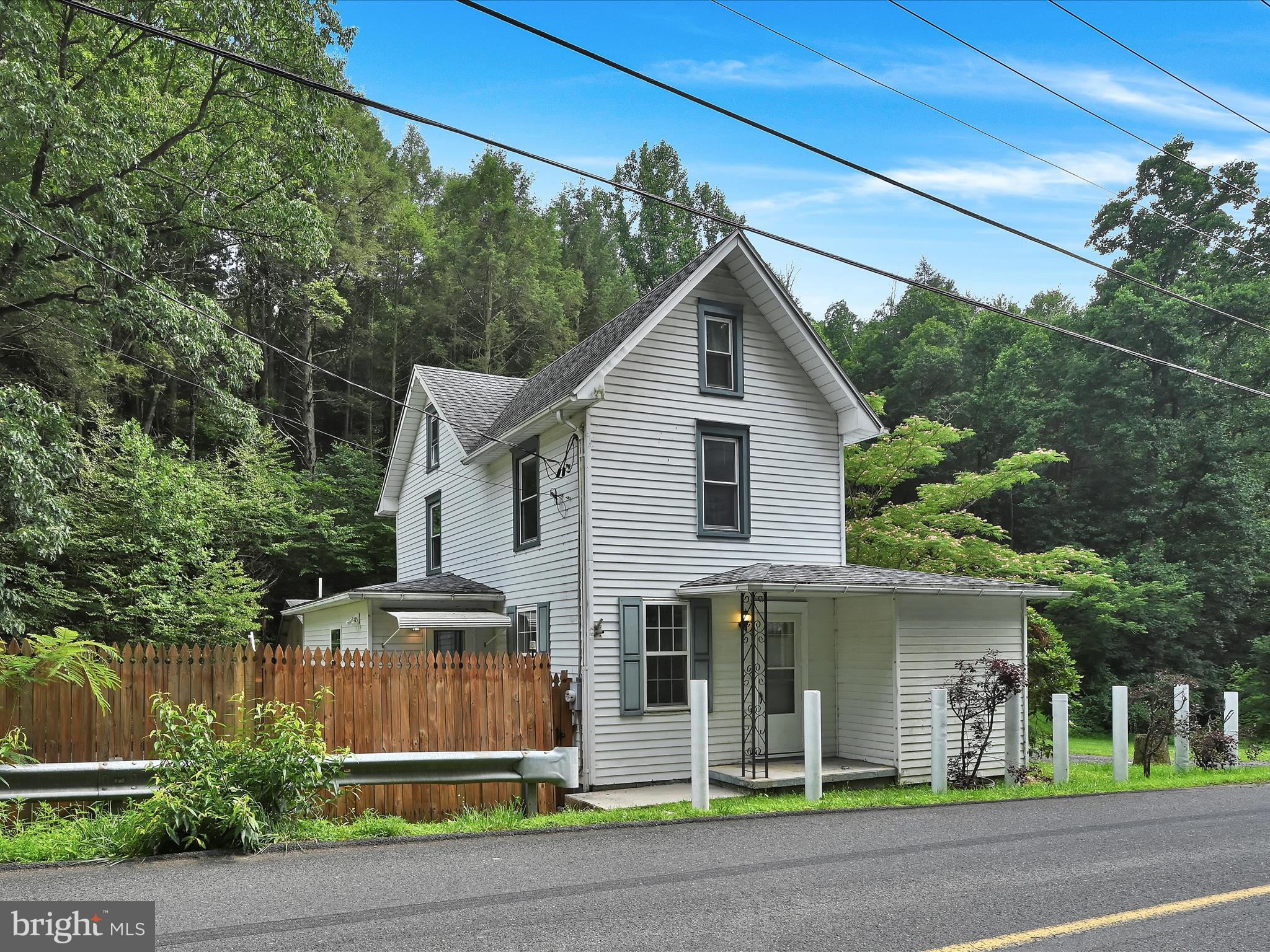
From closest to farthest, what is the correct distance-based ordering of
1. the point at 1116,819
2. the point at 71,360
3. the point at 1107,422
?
the point at 1116,819 → the point at 71,360 → the point at 1107,422

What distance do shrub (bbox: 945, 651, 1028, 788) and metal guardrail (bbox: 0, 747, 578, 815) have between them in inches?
246

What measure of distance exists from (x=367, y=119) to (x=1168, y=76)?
104 ft

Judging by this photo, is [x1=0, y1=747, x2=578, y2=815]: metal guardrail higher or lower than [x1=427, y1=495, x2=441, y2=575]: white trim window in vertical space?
lower

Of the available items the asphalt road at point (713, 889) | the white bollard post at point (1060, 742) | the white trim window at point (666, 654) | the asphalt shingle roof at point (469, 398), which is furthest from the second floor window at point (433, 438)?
the white bollard post at point (1060, 742)

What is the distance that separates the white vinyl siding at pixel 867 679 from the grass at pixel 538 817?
3.30 ft

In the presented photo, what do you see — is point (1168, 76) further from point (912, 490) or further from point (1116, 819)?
point (912, 490)

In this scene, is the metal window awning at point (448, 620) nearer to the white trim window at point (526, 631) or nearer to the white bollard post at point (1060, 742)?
the white trim window at point (526, 631)

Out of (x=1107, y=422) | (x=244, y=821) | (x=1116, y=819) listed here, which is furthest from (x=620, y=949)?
(x=1107, y=422)

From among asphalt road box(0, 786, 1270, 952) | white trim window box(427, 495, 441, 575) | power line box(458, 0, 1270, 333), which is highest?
power line box(458, 0, 1270, 333)

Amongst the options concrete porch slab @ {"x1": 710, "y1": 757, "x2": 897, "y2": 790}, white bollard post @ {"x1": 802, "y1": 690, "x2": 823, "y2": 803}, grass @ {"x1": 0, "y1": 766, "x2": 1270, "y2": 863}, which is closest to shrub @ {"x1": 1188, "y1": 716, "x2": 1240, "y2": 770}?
grass @ {"x1": 0, "y1": 766, "x2": 1270, "y2": 863}

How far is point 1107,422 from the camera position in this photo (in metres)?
33.9

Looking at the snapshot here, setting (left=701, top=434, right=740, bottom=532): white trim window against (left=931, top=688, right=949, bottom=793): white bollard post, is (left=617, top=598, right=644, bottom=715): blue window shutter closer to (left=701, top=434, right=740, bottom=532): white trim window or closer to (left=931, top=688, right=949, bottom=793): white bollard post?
(left=701, top=434, right=740, bottom=532): white trim window

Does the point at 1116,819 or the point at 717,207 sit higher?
the point at 717,207

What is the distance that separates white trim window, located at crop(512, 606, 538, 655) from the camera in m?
15.7
